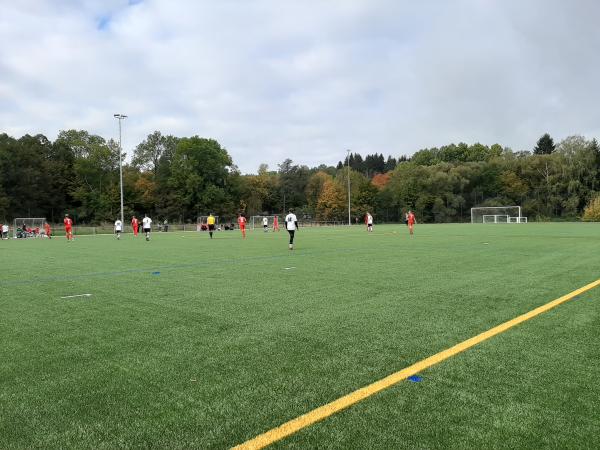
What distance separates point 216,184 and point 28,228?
131 feet

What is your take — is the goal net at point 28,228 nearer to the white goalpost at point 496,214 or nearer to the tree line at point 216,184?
the tree line at point 216,184

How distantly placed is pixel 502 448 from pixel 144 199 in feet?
277

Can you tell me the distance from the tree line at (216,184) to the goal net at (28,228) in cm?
2248

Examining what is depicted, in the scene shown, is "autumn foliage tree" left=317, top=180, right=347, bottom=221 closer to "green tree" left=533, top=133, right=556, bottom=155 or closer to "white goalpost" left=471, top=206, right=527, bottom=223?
"white goalpost" left=471, top=206, right=527, bottom=223

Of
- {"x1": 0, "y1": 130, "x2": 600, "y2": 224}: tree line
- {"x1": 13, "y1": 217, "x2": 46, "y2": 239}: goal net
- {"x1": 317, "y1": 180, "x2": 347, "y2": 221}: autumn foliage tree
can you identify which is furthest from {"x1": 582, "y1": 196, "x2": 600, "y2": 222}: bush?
{"x1": 13, "y1": 217, "x2": 46, "y2": 239}: goal net

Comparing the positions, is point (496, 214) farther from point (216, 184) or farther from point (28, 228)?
point (28, 228)

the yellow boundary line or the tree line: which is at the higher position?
the tree line

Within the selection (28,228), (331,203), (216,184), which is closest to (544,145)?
(331,203)

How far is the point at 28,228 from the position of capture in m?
46.4

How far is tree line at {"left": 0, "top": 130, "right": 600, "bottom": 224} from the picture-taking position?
76.7 meters

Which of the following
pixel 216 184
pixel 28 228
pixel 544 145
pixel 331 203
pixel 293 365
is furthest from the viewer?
pixel 544 145

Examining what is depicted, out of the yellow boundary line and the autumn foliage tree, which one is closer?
the yellow boundary line

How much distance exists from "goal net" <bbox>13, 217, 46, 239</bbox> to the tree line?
22.5 m

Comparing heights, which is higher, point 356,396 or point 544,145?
point 544,145
